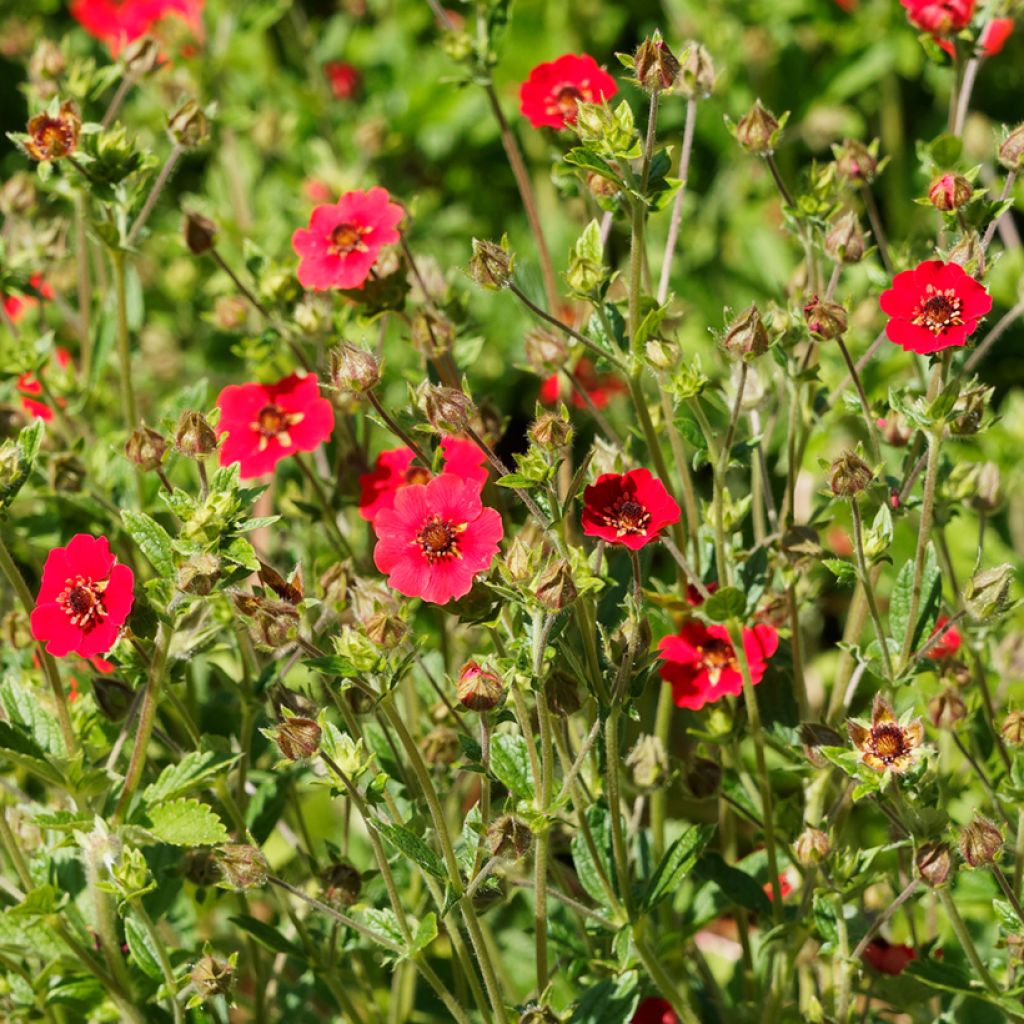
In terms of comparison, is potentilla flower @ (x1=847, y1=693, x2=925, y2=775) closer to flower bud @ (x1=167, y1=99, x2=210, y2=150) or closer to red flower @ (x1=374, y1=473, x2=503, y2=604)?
red flower @ (x1=374, y1=473, x2=503, y2=604)

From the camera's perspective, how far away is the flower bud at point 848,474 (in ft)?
5.17

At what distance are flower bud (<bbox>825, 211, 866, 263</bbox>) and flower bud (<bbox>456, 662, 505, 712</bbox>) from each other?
2.45 feet

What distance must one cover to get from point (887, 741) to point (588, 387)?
145cm

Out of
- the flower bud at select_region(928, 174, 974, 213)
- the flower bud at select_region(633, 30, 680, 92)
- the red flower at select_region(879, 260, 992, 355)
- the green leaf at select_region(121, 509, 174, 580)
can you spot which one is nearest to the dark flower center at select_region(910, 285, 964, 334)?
the red flower at select_region(879, 260, 992, 355)

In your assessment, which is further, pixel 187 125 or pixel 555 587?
pixel 187 125

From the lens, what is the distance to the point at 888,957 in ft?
6.42

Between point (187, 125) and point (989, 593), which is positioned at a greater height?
point (187, 125)

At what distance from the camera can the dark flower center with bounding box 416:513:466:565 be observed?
4.92 ft

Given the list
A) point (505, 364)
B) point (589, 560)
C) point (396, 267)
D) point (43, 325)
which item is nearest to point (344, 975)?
point (589, 560)

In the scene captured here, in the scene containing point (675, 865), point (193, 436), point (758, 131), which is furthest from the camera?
point (758, 131)

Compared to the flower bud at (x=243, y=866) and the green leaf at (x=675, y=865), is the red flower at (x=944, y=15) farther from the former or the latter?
the flower bud at (x=243, y=866)

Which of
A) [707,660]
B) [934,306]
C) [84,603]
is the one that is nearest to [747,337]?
[934,306]

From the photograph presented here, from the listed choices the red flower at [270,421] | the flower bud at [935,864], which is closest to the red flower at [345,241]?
the red flower at [270,421]

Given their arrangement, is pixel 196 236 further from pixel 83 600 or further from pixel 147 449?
pixel 83 600
